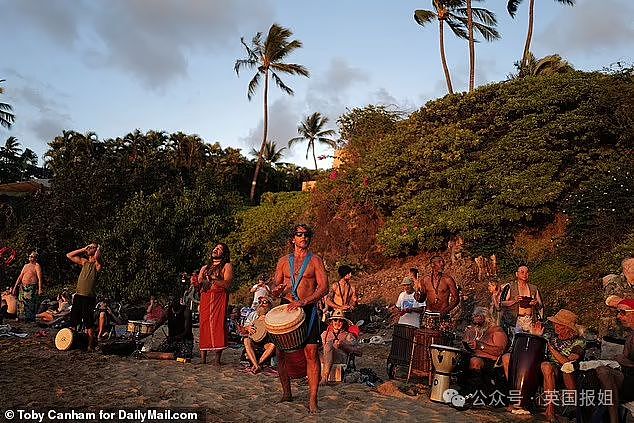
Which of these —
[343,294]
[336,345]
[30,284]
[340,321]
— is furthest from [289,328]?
[30,284]

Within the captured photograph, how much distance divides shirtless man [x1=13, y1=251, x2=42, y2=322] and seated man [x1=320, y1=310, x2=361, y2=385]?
7601 millimetres

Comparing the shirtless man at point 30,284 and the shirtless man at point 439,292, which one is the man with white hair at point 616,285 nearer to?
the shirtless man at point 439,292

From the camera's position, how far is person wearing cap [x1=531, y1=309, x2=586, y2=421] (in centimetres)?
594

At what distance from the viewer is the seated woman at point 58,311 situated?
12836 millimetres

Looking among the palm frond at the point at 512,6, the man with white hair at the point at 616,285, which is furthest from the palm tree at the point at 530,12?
the man with white hair at the point at 616,285

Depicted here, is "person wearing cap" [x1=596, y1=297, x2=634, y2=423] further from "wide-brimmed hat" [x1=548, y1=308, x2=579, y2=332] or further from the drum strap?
the drum strap

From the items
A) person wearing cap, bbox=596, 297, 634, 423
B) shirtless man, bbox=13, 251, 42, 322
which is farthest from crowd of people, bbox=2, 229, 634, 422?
shirtless man, bbox=13, 251, 42, 322

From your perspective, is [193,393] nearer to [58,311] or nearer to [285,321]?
[285,321]

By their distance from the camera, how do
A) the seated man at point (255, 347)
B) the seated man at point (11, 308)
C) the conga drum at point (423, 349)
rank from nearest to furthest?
the conga drum at point (423, 349) < the seated man at point (255, 347) < the seated man at point (11, 308)

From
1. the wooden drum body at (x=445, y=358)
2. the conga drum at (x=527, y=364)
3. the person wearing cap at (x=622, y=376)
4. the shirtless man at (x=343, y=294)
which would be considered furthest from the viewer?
the shirtless man at (x=343, y=294)

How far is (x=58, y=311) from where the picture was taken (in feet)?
47.2

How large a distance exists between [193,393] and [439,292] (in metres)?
3.89

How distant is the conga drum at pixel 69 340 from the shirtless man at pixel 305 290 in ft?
14.5

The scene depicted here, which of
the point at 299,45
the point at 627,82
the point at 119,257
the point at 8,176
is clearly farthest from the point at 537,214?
the point at 8,176
